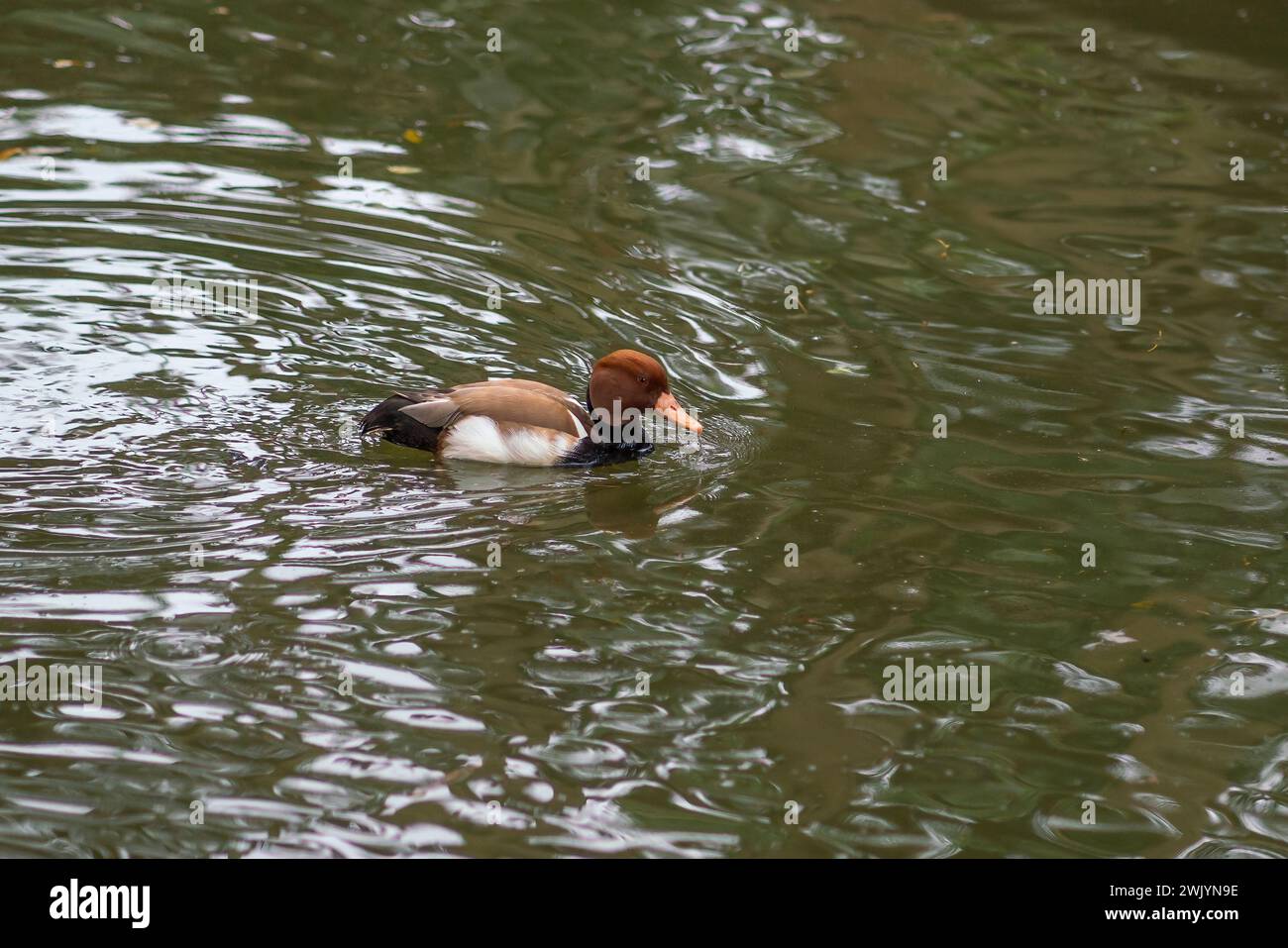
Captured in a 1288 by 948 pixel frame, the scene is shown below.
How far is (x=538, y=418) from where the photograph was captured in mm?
7273

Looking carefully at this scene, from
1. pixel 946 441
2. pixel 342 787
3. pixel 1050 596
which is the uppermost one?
pixel 946 441

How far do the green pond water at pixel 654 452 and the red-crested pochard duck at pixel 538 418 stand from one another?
15 centimetres

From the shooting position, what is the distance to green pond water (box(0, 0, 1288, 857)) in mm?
5242

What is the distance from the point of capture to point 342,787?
5020mm

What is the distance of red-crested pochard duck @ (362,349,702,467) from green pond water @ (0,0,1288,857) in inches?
6.1

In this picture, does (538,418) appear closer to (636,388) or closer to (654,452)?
(636,388)

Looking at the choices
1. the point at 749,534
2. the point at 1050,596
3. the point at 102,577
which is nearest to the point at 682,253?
the point at 749,534

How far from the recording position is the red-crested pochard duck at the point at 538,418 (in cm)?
723

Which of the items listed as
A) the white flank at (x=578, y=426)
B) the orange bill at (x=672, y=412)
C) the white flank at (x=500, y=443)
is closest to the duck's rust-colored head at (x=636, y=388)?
the orange bill at (x=672, y=412)

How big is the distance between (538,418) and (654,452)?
68cm

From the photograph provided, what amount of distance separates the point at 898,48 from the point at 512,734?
30.8 feet

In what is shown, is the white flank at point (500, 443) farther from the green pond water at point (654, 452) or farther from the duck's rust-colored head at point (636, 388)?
the duck's rust-colored head at point (636, 388)

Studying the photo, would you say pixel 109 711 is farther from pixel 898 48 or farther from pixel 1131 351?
pixel 898 48

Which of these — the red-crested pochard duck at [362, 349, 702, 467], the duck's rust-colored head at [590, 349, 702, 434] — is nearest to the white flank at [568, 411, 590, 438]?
the red-crested pochard duck at [362, 349, 702, 467]
